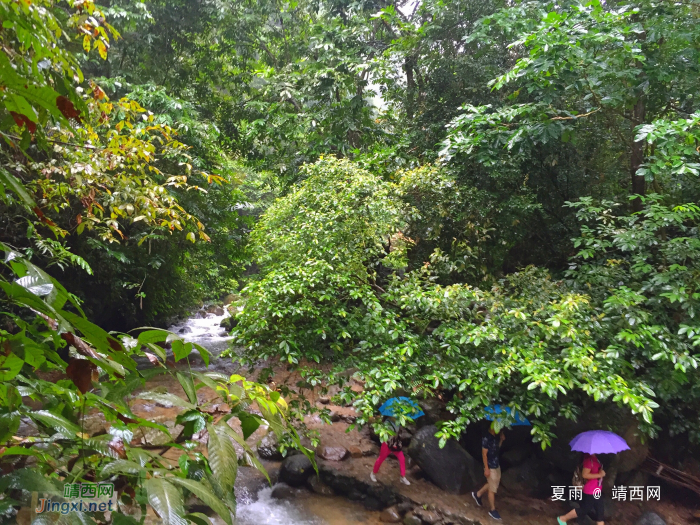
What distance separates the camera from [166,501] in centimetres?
73

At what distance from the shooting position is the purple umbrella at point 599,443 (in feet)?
12.6

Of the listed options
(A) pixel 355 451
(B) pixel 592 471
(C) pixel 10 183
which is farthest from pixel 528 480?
(C) pixel 10 183

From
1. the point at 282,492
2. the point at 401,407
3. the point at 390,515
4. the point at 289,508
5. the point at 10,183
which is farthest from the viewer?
the point at 282,492

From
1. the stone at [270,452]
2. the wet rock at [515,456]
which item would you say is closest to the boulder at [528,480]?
the wet rock at [515,456]

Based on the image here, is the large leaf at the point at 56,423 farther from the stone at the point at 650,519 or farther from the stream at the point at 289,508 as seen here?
the stone at the point at 650,519

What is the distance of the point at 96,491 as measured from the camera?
83 centimetres

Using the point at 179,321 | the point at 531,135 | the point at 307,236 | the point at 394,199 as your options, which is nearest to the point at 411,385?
the point at 307,236

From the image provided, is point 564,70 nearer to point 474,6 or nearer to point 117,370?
point 474,6

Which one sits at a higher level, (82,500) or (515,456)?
(82,500)

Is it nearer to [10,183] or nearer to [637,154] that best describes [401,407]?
[10,183]

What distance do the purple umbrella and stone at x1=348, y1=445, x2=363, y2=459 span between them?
258 centimetres

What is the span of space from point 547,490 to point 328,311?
3.27m

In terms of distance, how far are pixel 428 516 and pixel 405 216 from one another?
3.28 meters

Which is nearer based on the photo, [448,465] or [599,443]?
[599,443]
